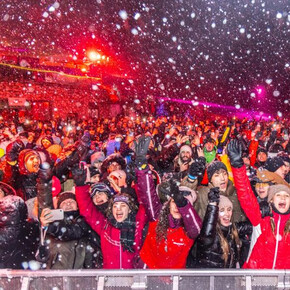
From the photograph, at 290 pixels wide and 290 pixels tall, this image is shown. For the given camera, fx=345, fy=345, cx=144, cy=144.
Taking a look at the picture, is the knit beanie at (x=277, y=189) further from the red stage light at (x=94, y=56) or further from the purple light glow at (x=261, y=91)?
the red stage light at (x=94, y=56)

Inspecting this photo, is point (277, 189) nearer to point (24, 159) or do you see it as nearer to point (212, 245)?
point (212, 245)

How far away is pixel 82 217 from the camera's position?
10.9 feet

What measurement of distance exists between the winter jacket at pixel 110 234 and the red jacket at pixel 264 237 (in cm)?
95

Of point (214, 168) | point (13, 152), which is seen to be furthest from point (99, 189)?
point (13, 152)

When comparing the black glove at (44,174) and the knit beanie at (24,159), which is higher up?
the knit beanie at (24,159)

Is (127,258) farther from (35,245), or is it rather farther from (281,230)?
(281,230)

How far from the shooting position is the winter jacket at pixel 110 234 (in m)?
3.09

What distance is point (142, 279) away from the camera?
6.97 feet

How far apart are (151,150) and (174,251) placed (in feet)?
12.9

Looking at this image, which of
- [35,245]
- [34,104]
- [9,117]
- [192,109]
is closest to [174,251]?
[35,245]

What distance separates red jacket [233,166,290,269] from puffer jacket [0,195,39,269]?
1.94m

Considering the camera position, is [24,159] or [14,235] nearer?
[14,235]

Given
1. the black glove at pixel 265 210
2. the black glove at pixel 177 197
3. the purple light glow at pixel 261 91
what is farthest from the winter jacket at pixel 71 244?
the purple light glow at pixel 261 91

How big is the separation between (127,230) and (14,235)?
0.97 meters
